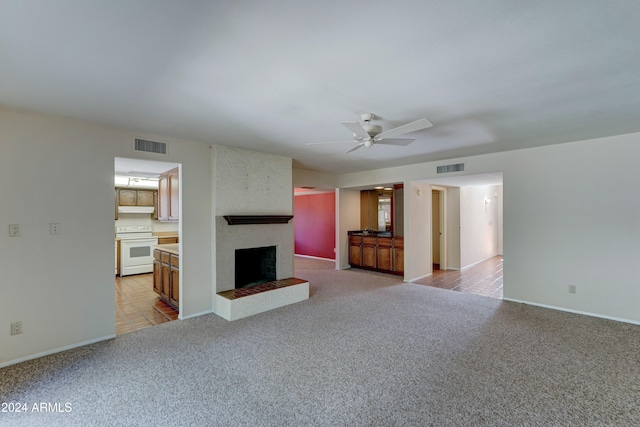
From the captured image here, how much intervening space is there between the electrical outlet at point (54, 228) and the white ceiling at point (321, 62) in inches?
45.7

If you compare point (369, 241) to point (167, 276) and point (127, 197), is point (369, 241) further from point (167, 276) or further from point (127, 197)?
point (127, 197)

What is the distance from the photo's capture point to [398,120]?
3150 mm

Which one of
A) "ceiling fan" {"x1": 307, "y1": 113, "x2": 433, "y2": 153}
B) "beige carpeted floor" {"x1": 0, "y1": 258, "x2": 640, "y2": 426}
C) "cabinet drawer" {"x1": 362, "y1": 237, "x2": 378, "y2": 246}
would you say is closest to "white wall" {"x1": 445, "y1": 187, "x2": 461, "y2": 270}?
"cabinet drawer" {"x1": 362, "y1": 237, "x2": 378, "y2": 246}

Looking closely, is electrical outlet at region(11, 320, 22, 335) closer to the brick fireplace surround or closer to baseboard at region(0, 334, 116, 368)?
baseboard at region(0, 334, 116, 368)

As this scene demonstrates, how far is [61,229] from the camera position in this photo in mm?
3090

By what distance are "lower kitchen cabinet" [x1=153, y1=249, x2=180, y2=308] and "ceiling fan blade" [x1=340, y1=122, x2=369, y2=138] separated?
306cm

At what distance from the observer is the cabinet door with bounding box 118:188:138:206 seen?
22.7 feet

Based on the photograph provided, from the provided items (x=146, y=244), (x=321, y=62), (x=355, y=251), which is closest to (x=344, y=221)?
(x=355, y=251)

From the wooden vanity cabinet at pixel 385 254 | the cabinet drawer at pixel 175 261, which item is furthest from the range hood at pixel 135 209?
the wooden vanity cabinet at pixel 385 254

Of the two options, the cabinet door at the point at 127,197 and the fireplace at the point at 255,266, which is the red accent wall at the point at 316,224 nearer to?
the fireplace at the point at 255,266

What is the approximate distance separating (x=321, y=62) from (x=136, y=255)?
6696 mm

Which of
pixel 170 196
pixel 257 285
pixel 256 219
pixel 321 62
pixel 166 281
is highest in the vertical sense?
pixel 321 62

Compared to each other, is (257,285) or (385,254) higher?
(385,254)

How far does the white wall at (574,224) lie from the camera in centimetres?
380
